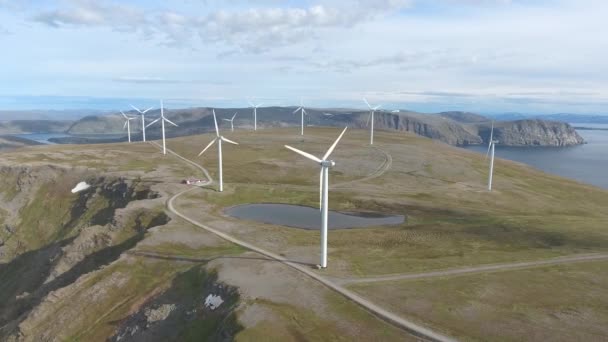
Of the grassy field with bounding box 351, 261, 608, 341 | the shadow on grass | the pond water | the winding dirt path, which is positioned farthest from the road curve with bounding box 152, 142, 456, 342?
the winding dirt path

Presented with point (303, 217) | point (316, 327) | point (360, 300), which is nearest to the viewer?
point (316, 327)

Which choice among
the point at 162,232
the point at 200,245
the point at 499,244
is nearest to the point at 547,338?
the point at 499,244

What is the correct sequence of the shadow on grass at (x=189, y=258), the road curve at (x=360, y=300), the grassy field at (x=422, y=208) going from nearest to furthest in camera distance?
the road curve at (x=360, y=300)
the shadow on grass at (x=189, y=258)
the grassy field at (x=422, y=208)

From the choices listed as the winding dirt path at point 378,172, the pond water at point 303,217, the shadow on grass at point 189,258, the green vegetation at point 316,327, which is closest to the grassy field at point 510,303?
the green vegetation at point 316,327

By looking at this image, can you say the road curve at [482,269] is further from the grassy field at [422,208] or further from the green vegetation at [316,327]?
the green vegetation at [316,327]

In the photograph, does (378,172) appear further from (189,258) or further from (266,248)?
(189,258)

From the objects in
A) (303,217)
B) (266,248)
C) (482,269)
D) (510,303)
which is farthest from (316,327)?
(303,217)
